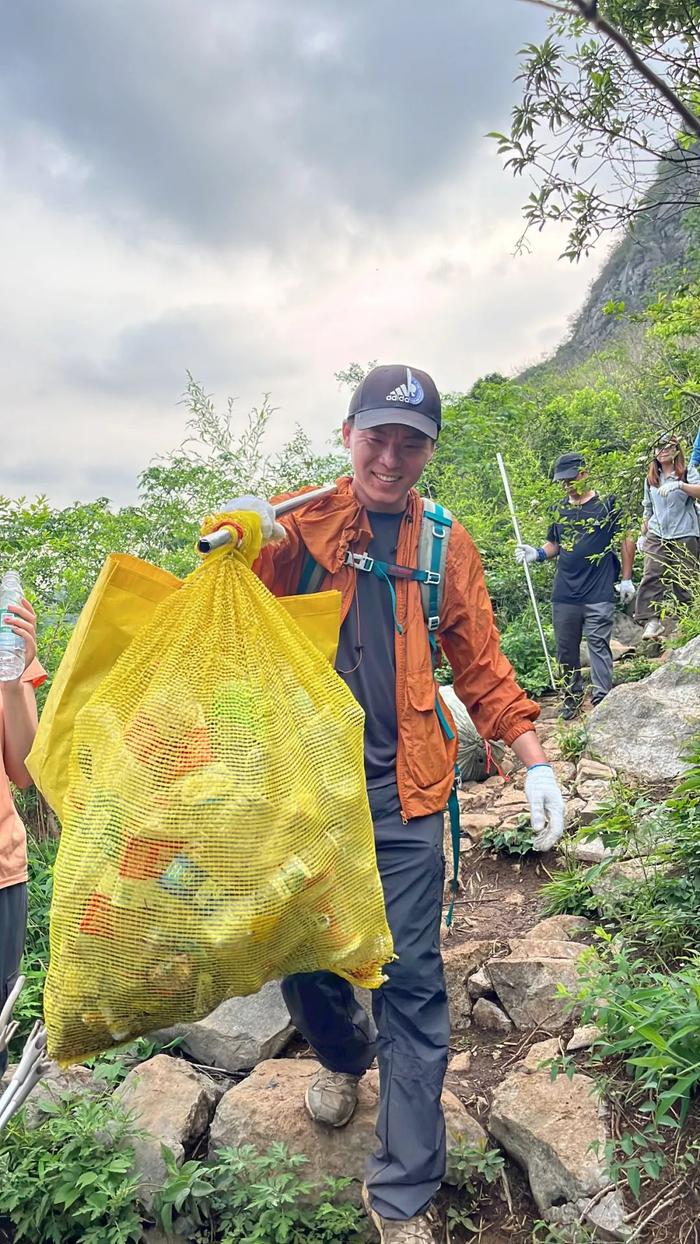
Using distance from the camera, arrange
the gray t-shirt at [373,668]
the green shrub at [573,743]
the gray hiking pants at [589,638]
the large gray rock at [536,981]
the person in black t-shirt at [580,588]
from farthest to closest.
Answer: the gray hiking pants at [589,638]
the person in black t-shirt at [580,588]
the green shrub at [573,743]
the large gray rock at [536,981]
the gray t-shirt at [373,668]

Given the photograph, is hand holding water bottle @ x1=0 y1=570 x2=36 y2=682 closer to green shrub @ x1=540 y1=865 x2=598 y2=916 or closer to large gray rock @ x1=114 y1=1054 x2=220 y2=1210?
large gray rock @ x1=114 y1=1054 x2=220 y2=1210

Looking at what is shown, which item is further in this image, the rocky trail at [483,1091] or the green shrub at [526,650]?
the green shrub at [526,650]

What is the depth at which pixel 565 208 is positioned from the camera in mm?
2863

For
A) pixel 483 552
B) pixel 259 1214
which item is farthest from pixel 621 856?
pixel 483 552

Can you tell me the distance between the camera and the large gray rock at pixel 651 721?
4.50 m

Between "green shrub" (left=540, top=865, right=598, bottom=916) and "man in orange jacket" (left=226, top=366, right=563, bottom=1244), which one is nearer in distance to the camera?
"man in orange jacket" (left=226, top=366, right=563, bottom=1244)

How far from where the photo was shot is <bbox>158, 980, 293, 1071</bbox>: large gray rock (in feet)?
9.84

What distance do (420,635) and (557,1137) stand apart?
4.14ft

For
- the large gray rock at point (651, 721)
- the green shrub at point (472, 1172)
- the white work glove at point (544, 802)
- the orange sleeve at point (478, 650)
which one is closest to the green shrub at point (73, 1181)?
the green shrub at point (472, 1172)

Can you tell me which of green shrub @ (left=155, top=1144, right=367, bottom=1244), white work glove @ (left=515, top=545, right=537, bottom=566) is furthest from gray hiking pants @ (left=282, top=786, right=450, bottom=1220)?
white work glove @ (left=515, top=545, right=537, bottom=566)

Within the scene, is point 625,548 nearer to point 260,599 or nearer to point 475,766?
point 475,766

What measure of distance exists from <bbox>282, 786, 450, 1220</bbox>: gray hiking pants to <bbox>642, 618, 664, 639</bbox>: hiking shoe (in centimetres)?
604

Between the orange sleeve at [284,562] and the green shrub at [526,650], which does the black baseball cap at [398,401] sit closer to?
the orange sleeve at [284,562]

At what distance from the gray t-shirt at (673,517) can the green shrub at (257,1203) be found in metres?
5.63
